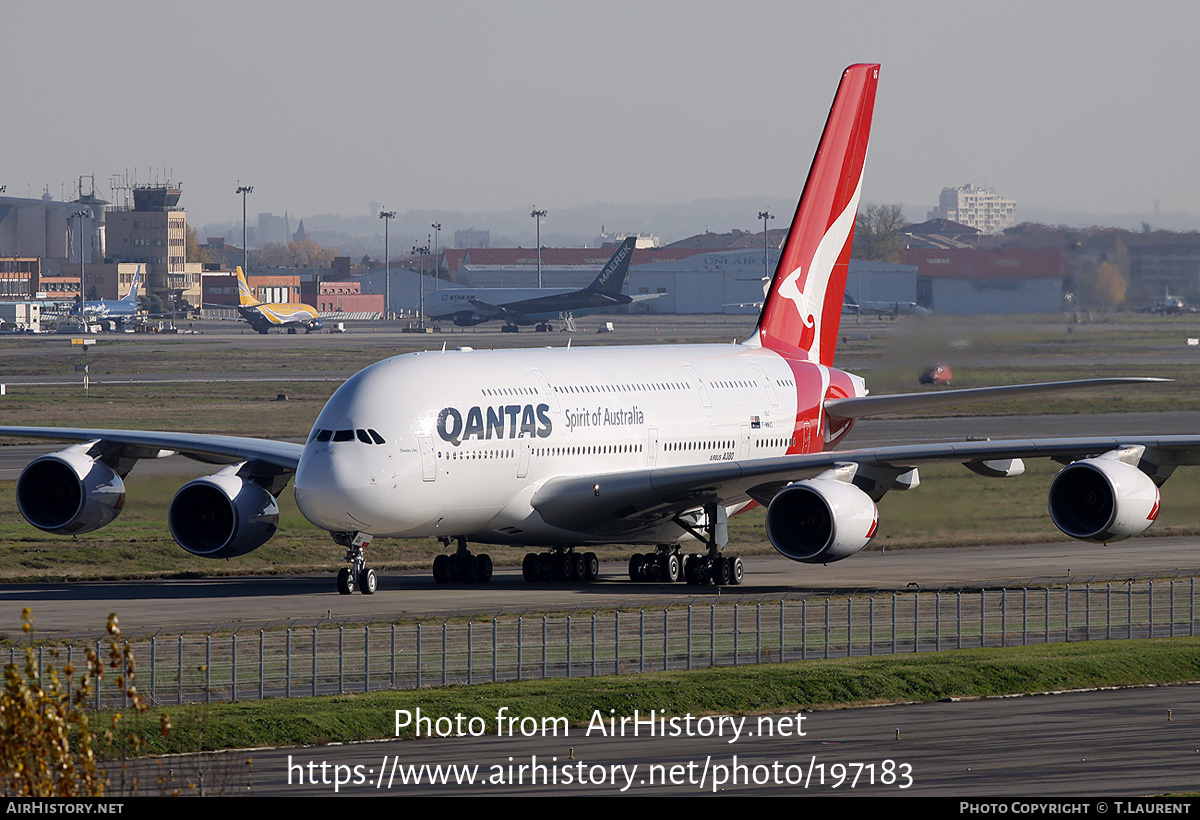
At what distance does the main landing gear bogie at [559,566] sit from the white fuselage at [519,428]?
3.24 ft

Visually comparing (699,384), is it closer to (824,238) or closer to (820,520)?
(820,520)

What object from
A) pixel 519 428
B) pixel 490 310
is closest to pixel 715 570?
pixel 519 428

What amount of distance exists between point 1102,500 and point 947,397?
6550mm

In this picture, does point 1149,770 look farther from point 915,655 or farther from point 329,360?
point 329,360

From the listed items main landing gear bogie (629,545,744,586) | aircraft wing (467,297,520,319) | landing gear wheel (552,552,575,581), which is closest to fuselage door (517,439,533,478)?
landing gear wheel (552,552,575,581)

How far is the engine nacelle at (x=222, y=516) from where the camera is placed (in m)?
41.5

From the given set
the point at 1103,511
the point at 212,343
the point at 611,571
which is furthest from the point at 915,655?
the point at 212,343

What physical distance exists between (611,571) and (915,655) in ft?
51.6

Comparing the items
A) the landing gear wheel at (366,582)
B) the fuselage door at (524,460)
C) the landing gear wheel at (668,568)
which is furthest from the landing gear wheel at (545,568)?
the landing gear wheel at (366,582)

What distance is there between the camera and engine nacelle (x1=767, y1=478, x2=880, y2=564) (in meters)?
40.0

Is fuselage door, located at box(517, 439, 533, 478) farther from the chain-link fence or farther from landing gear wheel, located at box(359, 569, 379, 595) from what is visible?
the chain-link fence

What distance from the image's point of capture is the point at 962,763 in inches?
939

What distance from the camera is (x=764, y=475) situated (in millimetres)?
41688

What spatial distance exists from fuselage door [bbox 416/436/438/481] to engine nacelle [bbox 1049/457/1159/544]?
13.5 meters
